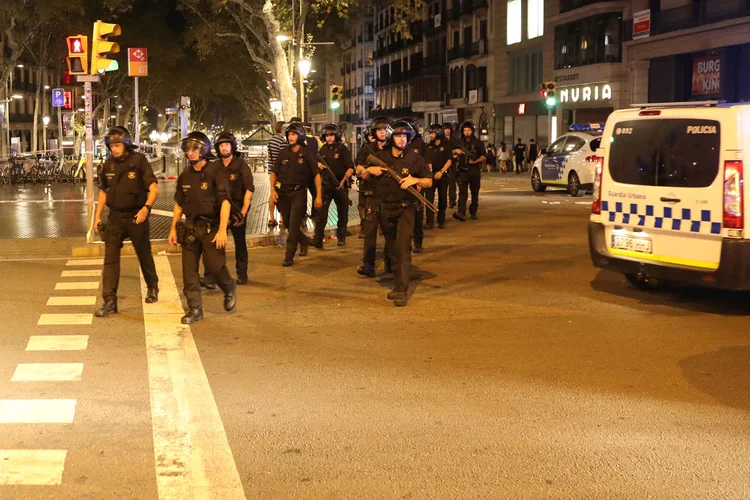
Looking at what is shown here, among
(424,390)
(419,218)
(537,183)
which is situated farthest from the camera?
(537,183)

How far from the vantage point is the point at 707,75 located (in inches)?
1373

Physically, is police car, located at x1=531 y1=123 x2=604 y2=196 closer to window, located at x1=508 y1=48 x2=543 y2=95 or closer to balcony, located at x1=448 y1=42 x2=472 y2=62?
window, located at x1=508 y1=48 x2=543 y2=95

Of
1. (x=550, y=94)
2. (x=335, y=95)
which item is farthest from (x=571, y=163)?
(x=335, y=95)

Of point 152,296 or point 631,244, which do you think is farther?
point 152,296

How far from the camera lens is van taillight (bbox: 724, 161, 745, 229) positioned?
9078 mm

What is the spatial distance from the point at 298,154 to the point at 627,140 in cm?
447

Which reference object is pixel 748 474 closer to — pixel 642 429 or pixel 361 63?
pixel 642 429

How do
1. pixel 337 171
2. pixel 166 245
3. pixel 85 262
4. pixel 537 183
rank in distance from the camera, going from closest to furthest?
pixel 85 262, pixel 166 245, pixel 337 171, pixel 537 183

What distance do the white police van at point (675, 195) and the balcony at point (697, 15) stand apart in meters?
24.0

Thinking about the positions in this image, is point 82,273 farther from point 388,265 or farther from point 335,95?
point 335,95

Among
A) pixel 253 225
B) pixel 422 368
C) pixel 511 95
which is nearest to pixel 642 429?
pixel 422 368

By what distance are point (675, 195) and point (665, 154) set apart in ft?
1.33

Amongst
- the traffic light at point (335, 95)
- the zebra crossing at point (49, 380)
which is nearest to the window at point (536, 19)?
the traffic light at point (335, 95)

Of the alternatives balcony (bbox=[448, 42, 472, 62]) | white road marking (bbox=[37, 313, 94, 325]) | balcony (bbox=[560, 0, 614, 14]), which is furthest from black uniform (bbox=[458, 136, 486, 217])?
balcony (bbox=[448, 42, 472, 62])
